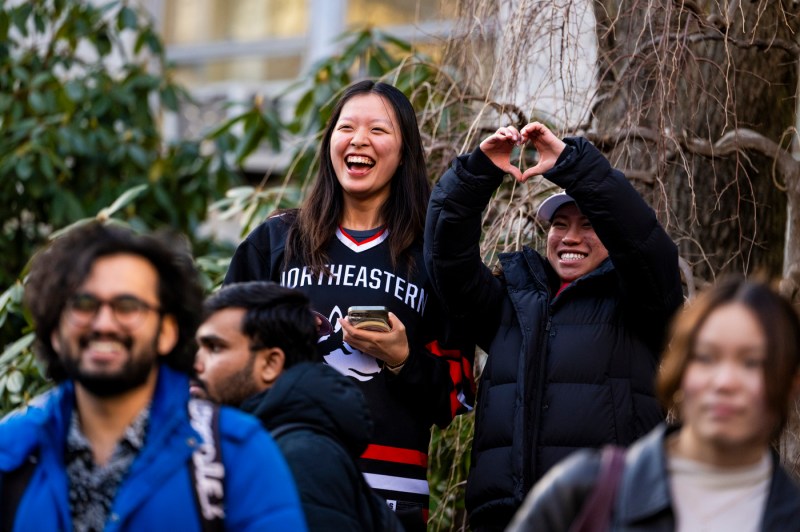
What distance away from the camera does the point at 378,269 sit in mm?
4062

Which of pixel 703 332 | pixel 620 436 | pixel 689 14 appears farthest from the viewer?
pixel 689 14

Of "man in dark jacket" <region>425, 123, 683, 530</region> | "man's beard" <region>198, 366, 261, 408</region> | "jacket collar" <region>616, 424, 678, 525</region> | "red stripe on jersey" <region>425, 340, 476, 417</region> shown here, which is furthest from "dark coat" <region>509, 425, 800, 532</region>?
"red stripe on jersey" <region>425, 340, 476, 417</region>

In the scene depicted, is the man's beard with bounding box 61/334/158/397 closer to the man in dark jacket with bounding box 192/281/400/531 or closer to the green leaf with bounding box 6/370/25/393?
the man in dark jacket with bounding box 192/281/400/531

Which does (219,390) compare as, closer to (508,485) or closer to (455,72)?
(508,485)

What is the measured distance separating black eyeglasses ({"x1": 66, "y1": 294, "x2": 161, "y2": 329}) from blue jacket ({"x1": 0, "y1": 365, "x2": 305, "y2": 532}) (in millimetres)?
179

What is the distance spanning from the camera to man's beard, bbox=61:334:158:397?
2.65m

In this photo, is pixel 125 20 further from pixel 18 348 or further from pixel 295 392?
pixel 295 392

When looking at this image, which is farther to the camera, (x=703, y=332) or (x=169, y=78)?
(x=169, y=78)

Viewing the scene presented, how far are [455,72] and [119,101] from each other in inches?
126

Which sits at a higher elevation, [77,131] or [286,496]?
[77,131]

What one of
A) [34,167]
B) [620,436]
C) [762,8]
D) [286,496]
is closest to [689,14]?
[762,8]

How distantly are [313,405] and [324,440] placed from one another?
3.6 inches

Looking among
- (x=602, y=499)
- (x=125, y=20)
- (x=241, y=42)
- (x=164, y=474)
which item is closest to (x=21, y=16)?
(x=125, y=20)

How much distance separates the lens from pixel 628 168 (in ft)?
15.7
